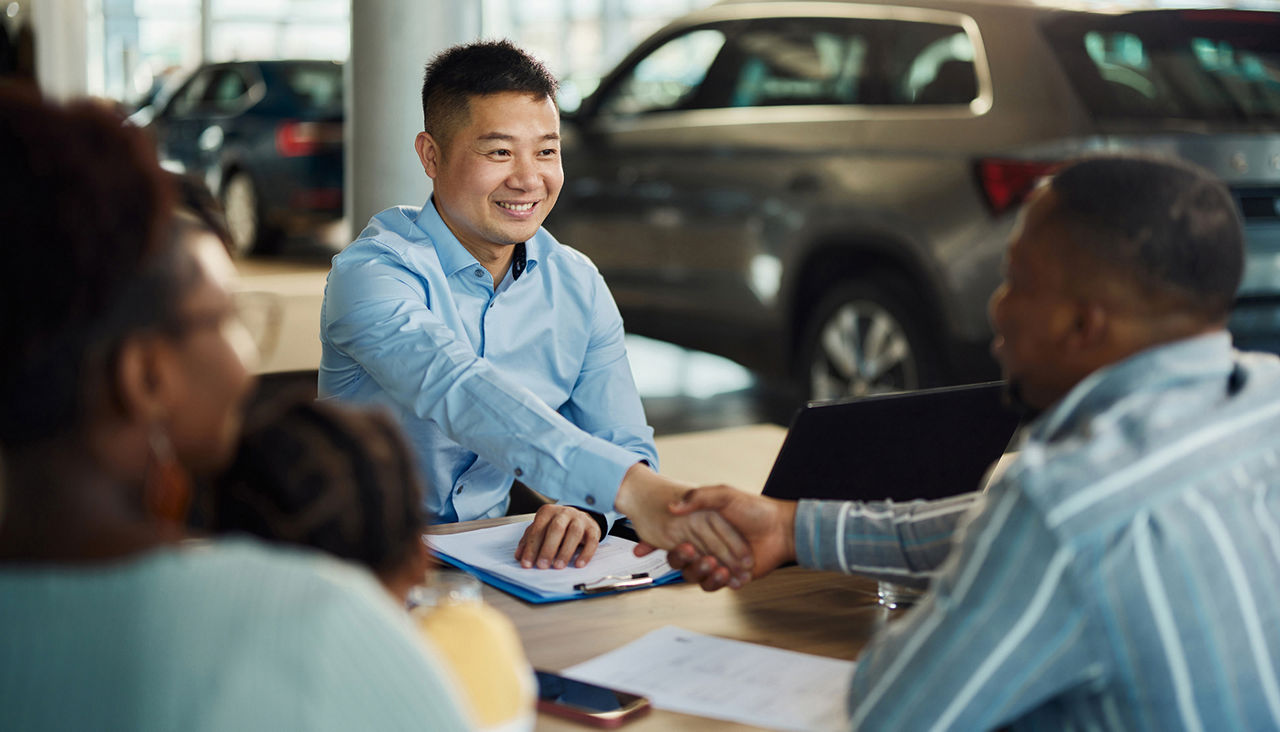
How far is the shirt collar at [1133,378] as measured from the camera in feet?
4.53

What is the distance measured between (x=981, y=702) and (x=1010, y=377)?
1.39 ft

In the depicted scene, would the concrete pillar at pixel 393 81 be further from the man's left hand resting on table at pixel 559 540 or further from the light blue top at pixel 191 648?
the light blue top at pixel 191 648

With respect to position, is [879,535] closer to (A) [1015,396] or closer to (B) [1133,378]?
(A) [1015,396]

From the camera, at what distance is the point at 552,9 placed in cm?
1825

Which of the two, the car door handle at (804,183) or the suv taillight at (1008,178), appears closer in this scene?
the suv taillight at (1008,178)

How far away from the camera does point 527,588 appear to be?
196cm

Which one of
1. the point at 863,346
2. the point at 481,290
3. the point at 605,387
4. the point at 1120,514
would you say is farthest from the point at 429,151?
the point at 863,346

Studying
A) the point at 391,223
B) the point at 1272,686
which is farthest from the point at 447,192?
the point at 1272,686

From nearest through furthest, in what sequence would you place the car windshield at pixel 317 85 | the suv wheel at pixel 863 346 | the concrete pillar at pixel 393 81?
the concrete pillar at pixel 393 81
the suv wheel at pixel 863 346
the car windshield at pixel 317 85

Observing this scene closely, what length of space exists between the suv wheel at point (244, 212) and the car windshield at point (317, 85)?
718mm

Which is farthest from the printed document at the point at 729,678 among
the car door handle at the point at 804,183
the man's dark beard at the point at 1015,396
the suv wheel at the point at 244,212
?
→ the suv wheel at the point at 244,212

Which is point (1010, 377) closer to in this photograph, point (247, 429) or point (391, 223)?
point (247, 429)

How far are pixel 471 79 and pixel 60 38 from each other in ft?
32.0

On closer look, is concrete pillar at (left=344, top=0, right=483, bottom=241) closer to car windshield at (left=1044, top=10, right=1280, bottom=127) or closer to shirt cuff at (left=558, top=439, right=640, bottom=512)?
car windshield at (left=1044, top=10, right=1280, bottom=127)
